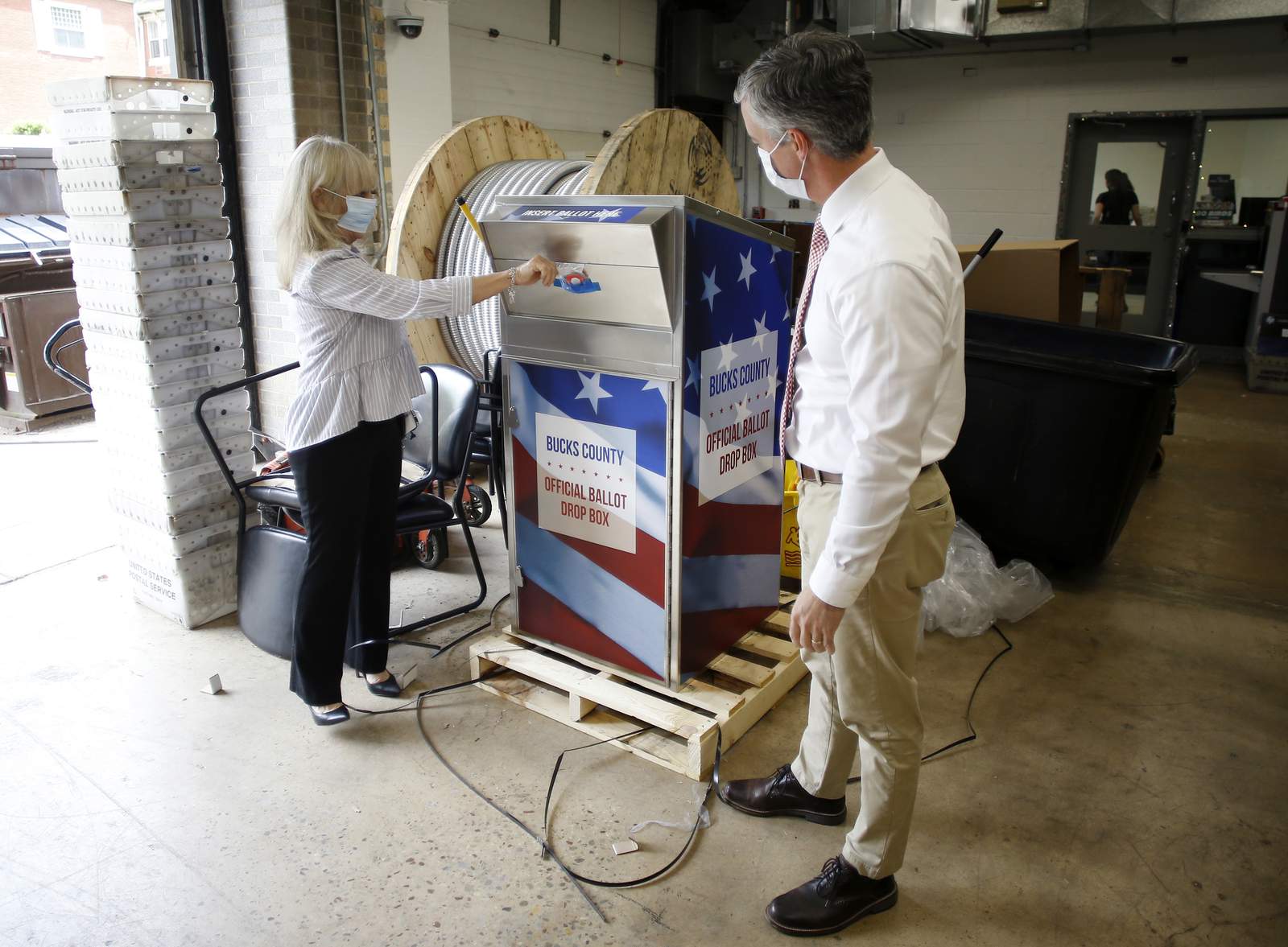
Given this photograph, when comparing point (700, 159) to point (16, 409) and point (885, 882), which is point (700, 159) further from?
point (16, 409)

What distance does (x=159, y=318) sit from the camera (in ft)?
11.2

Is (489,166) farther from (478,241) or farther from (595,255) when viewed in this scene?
(595,255)

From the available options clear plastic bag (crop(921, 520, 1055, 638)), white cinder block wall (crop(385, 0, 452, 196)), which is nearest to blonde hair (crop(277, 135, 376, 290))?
clear plastic bag (crop(921, 520, 1055, 638))

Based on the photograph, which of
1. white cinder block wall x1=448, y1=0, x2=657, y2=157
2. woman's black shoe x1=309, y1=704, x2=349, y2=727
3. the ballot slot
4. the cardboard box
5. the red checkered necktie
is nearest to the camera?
the red checkered necktie

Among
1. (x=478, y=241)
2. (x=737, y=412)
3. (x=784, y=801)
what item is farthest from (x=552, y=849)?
(x=478, y=241)

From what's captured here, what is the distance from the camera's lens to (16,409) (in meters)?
6.65

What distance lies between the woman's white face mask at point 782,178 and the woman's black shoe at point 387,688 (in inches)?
83.2

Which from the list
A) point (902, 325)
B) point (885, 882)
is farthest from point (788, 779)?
point (902, 325)

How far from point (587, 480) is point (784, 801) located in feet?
3.56

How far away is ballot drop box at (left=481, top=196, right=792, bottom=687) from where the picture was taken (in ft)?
8.38

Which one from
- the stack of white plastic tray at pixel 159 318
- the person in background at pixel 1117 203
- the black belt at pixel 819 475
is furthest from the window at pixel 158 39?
the person in background at pixel 1117 203

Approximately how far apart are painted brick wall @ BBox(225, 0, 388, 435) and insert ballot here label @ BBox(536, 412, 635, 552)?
2583 millimetres

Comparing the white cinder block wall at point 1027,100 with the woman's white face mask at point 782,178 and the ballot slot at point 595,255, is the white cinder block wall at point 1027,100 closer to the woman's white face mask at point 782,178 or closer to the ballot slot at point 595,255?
the ballot slot at point 595,255

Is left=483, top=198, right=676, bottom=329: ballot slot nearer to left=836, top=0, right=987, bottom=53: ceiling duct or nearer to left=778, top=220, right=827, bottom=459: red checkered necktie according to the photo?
left=778, top=220, right=827, bottom=459: red checkered necktie
